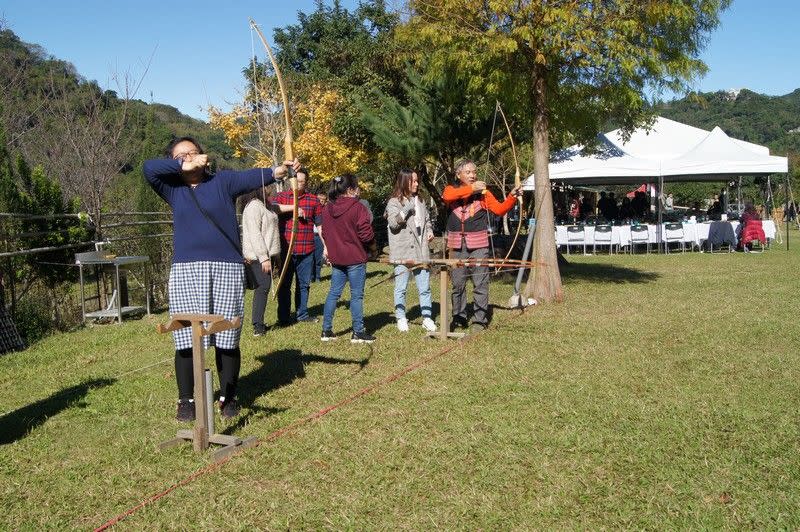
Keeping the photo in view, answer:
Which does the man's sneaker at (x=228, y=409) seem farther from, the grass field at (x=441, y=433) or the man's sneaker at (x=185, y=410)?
the man's sneaker at (x=185, y=410)

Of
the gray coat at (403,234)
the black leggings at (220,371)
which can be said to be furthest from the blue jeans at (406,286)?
the black leggings at (220,371)

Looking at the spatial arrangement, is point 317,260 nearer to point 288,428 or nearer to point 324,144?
point 324,144

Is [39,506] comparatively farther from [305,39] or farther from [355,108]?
[305,39]

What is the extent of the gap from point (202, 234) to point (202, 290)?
1.07 feet

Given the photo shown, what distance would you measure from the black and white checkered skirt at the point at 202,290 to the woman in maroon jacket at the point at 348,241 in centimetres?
259

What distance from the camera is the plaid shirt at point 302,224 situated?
805cm

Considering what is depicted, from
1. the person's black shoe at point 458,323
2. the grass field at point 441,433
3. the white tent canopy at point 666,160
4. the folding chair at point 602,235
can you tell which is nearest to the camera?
the grass field at point 441,433

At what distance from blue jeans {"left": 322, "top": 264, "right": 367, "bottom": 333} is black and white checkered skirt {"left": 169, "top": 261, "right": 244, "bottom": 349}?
260cm

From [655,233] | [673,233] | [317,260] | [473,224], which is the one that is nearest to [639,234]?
[655,233]

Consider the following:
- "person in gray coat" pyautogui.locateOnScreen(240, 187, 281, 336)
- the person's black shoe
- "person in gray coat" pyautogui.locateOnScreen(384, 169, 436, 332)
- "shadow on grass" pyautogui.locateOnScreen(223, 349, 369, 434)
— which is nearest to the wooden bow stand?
"shadow on grass" pyautogui.locateOnScreen(223, 349, 369, 434)

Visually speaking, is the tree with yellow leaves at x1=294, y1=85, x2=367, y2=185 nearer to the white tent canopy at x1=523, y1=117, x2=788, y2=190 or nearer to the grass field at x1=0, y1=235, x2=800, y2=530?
the white tent canopy at x1=523, y1=117, x2=788, y2=190

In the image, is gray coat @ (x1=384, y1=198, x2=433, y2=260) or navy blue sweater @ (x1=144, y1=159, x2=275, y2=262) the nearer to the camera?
navy blue sweater @ (x1=144, y1=159, x2=275, y2=262)

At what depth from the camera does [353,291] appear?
6961 millimetres

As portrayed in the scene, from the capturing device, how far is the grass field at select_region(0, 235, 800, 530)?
10.7 ft
